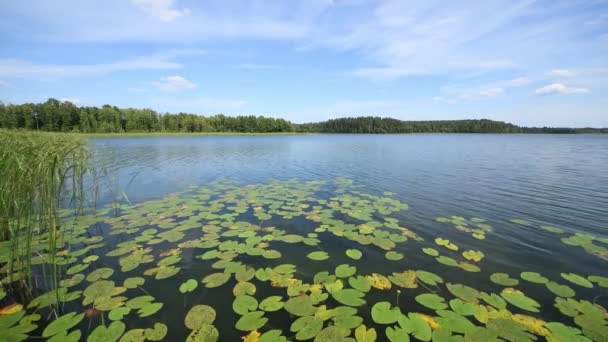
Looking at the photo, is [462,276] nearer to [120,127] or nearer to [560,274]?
[560,274]

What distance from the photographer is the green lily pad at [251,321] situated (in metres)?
2.75

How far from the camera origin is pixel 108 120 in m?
59.3

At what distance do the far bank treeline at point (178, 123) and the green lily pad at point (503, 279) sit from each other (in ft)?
72.7

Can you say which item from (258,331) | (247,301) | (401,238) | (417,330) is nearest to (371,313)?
(417,330)

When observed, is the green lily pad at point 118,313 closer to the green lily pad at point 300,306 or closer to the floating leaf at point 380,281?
the green lily pad at point 300,306

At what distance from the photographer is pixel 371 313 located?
2.97 m

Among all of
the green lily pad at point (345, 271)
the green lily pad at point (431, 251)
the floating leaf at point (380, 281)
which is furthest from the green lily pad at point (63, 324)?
the green lily pad at point (431, 251)

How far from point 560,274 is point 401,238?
2.44m

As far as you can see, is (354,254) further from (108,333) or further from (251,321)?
(108,333)

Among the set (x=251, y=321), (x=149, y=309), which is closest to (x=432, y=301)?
(x=251, y=321)

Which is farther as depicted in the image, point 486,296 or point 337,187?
point 337,187

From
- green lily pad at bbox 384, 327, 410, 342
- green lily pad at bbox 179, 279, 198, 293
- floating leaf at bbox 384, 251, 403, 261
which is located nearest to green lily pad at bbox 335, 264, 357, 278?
floating leaf at bbox 384, 251, 403, 261

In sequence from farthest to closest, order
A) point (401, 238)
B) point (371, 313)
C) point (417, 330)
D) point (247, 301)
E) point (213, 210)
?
point (213, 210)
point (401, 238)
point (247, 301)
point (371, 313)
point (417, 330)

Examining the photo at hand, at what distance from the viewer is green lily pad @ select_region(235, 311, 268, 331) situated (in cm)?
275
